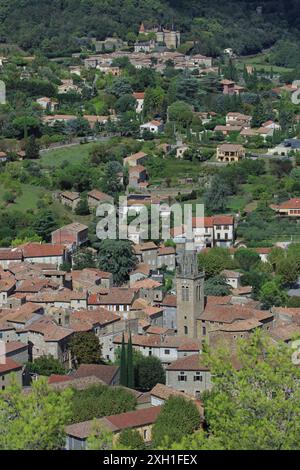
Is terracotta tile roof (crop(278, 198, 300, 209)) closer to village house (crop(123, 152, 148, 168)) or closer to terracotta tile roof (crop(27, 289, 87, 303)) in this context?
village house (crop(123, 152, 148, 168))

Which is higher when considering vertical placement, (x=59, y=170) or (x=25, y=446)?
(x=25, y=446)

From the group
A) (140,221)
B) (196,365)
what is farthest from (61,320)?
(140,221)

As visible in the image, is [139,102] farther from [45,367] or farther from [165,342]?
[45,367]

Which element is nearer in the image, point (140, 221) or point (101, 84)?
point (140, 221)

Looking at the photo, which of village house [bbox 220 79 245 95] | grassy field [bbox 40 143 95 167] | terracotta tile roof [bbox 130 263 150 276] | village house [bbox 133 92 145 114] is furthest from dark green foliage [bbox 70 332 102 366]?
village house [bbox 220 79 245 95]

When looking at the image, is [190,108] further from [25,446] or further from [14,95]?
[25,446]

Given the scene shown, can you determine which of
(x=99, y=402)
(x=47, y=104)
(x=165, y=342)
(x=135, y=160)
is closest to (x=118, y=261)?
(x=165, y=342)
